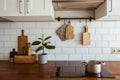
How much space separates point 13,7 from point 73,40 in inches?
33.8

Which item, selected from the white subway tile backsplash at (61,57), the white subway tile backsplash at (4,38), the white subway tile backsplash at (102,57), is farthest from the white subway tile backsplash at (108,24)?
the white subway tile backsplash at (4,38)

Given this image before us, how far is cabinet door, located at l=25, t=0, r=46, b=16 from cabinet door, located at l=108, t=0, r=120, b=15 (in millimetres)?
628

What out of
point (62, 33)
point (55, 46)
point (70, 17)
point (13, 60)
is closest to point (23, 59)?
point (13, 60)

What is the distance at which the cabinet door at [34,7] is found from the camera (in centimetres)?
174

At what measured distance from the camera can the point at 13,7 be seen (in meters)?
1.77

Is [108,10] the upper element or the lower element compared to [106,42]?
upper

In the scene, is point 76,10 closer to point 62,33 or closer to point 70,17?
point 70,17

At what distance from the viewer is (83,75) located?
1541 mm

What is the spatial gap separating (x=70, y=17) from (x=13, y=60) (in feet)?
2.86

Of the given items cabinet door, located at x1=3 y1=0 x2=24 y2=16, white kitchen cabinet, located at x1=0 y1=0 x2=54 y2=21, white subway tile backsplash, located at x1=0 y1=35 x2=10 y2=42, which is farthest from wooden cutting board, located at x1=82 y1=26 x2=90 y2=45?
white subway tile backsplash, located at x1=0 y1=35 x2=10 y2=42

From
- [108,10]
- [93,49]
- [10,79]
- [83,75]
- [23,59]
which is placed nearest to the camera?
[10,79]

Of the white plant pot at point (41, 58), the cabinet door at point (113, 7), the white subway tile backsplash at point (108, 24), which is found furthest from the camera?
the white subway tile backsplash at point (108, 24)

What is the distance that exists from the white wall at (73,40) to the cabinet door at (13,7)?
0.49m

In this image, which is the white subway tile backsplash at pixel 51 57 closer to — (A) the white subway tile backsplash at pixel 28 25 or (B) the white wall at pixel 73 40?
(B) the white wall at pixel 73 40
